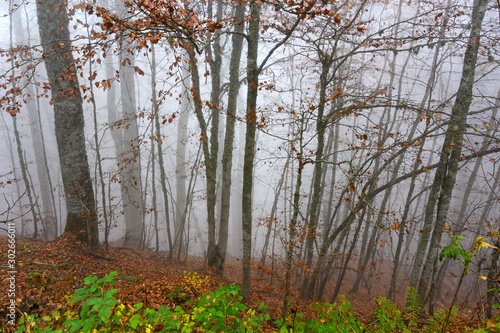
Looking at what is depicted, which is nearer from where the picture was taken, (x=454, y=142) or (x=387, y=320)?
(x=387, y=320)

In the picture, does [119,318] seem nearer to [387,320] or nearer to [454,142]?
[387,320]

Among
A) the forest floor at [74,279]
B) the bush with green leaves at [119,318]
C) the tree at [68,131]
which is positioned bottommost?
the forest floor at [74,279]

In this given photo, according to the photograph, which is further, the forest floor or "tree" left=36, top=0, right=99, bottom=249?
"tree" left=36, top=0, right=99, bottom=249

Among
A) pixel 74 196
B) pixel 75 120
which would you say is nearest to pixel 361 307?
pixel 74 196

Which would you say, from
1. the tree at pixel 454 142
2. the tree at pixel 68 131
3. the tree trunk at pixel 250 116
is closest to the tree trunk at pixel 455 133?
the tree at pixel 454 142

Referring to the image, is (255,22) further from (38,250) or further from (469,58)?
(38,250)

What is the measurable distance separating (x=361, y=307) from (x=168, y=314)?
9533 millimetres

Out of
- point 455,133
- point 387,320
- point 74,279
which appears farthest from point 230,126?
point 387,320

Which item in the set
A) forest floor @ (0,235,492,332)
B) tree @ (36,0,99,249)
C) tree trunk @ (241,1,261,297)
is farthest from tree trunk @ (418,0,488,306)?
tree @ (36,0,99,249)

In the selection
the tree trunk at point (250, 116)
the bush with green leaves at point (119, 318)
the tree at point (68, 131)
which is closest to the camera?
the bush with green leaves at point (119, 318)

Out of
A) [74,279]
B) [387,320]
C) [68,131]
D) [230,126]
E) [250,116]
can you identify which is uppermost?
[230,126]

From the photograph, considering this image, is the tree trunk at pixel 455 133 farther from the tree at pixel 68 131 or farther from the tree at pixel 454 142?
the tree at pixel 68 131

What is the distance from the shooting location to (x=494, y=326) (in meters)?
2.67

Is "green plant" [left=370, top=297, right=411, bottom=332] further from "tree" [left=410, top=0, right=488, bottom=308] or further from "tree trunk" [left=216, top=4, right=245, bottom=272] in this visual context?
"tree trunk" [left=216, top=4, right=245, bottom=272]
